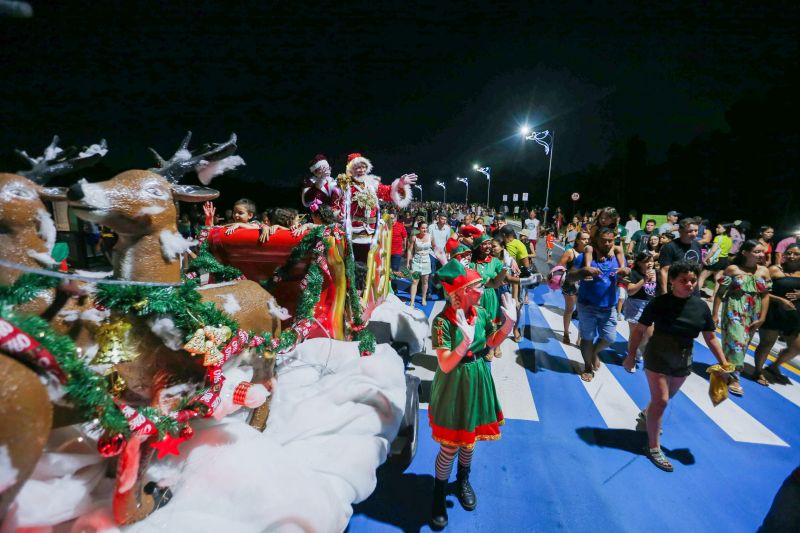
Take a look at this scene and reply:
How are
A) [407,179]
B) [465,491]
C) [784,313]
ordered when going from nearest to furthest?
[465,491] → [784,313] → [407,179]

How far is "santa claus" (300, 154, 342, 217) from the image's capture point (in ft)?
15.1

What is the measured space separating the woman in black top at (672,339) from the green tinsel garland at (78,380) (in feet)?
12.0

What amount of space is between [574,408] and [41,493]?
4204mm

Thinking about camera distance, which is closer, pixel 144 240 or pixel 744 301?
pixel 144 240

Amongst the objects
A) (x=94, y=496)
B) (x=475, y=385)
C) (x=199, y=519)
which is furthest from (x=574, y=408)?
(x=94, y=496)

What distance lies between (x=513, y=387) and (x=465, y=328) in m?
2.59

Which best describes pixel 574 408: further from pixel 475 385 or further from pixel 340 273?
pixel 340 273

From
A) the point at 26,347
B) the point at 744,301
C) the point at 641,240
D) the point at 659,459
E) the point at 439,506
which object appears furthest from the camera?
the point at 641,240


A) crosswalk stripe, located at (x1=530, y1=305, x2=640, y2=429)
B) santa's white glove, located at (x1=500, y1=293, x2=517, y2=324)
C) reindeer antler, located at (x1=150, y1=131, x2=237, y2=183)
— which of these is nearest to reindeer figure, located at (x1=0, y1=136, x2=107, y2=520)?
reindeer antler, located at (x1=150, y1=131, x2=237, y2=183)

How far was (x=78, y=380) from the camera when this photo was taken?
1526mm

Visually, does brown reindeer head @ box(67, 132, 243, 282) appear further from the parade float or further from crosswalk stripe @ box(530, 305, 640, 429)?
crosswalk stripe @ box(530, 305, 640, 429)

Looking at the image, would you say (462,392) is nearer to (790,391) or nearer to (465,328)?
(465,328)

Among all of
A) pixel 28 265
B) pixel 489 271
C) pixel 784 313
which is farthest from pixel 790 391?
pixel 28 265

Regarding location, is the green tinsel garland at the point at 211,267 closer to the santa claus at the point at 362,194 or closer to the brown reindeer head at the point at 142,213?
the brown reindeer head at the point at 142,213
